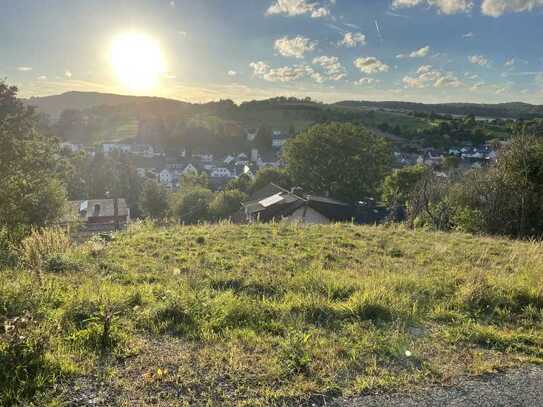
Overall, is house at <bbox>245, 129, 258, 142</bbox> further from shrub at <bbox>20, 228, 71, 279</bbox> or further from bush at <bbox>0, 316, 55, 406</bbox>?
bush at <bbox>0, 316, 55, 406</bbox>

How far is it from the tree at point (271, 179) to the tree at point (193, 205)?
19.9 ft

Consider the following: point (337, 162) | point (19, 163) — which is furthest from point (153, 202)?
point (19, 163)

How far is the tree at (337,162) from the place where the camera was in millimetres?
38344

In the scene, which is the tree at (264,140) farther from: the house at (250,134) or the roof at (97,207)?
the roof at (97,207)

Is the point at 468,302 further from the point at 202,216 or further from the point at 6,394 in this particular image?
the point at 202,216

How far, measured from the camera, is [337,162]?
126ft

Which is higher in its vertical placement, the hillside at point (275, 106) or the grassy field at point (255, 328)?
the hillside at point (275, 106)

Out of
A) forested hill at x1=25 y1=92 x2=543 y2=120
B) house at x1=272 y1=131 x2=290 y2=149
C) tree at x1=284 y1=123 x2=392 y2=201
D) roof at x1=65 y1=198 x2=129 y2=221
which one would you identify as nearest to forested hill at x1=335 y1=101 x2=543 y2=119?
forested hill at x1=25 y1=92 x2=543 y2=120

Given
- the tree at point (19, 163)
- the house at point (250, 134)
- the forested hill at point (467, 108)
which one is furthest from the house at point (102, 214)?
the forested hill at point (467, 108)

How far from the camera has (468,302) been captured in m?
4.58

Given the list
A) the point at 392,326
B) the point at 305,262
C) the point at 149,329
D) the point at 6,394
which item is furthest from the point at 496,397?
the point at 305,262

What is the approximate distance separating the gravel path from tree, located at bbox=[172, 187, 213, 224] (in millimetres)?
35490

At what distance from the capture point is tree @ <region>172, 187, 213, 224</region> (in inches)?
1502

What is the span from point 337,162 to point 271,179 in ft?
30.0
